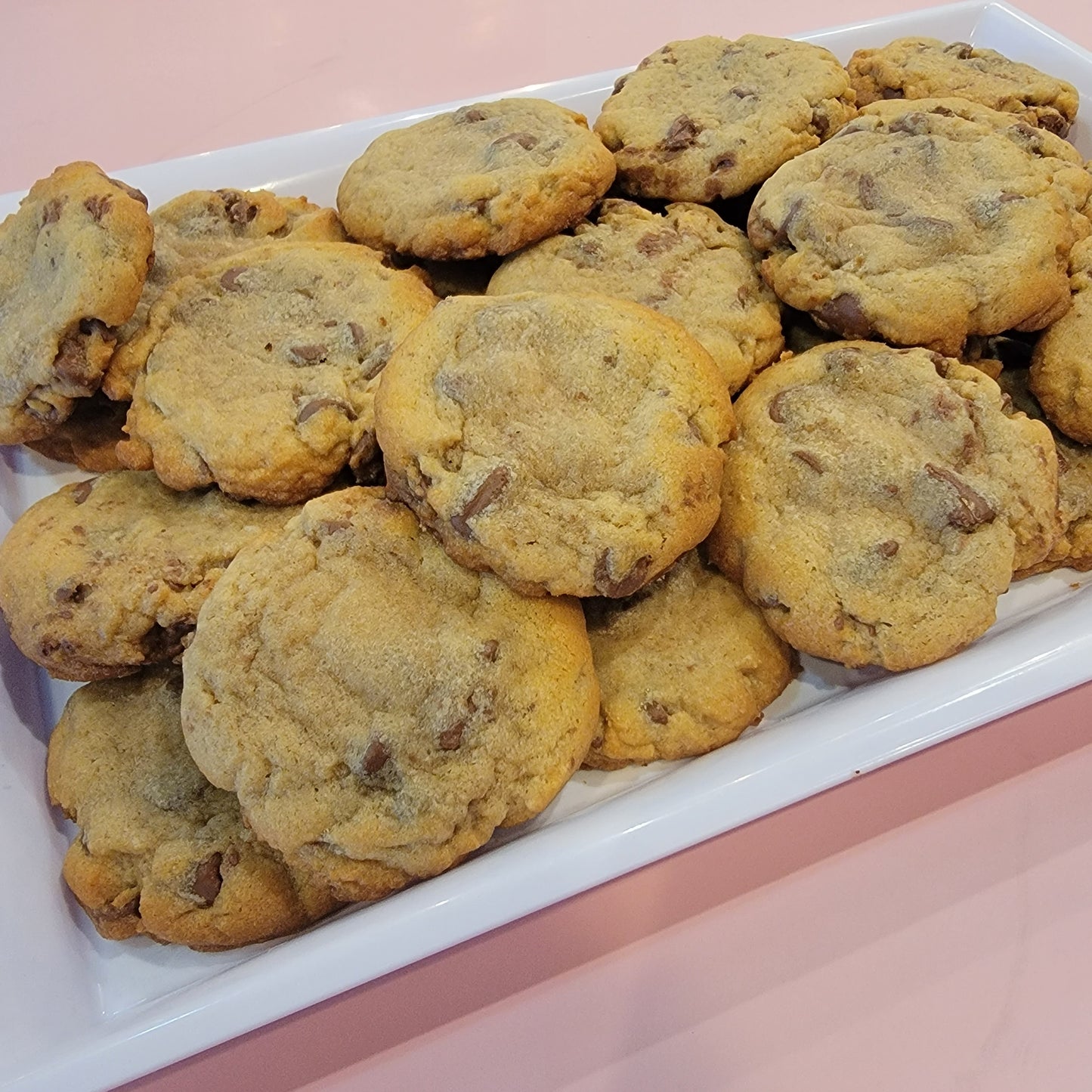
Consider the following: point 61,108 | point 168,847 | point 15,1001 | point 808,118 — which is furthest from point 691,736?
point 61,108

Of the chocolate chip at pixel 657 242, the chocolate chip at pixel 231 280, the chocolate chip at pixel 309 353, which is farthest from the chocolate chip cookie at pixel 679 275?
the chocolate chip at pixel 231 280

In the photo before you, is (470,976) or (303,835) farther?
(470,976)

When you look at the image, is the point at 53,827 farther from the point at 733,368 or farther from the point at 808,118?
the point at 808,118

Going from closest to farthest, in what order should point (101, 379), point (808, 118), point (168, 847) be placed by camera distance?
point (168, 847) < point (101, 379) < point (808, 118)

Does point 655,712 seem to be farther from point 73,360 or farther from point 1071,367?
point 73,360

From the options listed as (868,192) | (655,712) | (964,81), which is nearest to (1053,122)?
(964,81)

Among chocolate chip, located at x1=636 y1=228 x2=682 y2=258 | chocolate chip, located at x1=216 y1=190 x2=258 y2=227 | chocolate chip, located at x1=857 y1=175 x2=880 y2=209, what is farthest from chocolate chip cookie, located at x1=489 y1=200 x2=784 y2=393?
chocolate chip, located at x1=216 y1=190 x2=258 y2=227

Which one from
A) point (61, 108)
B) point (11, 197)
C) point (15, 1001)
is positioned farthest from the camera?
point (61, 108)

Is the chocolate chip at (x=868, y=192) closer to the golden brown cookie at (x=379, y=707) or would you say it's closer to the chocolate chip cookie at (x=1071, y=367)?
the chocolate chip cookie at (x=1071, y=367)
